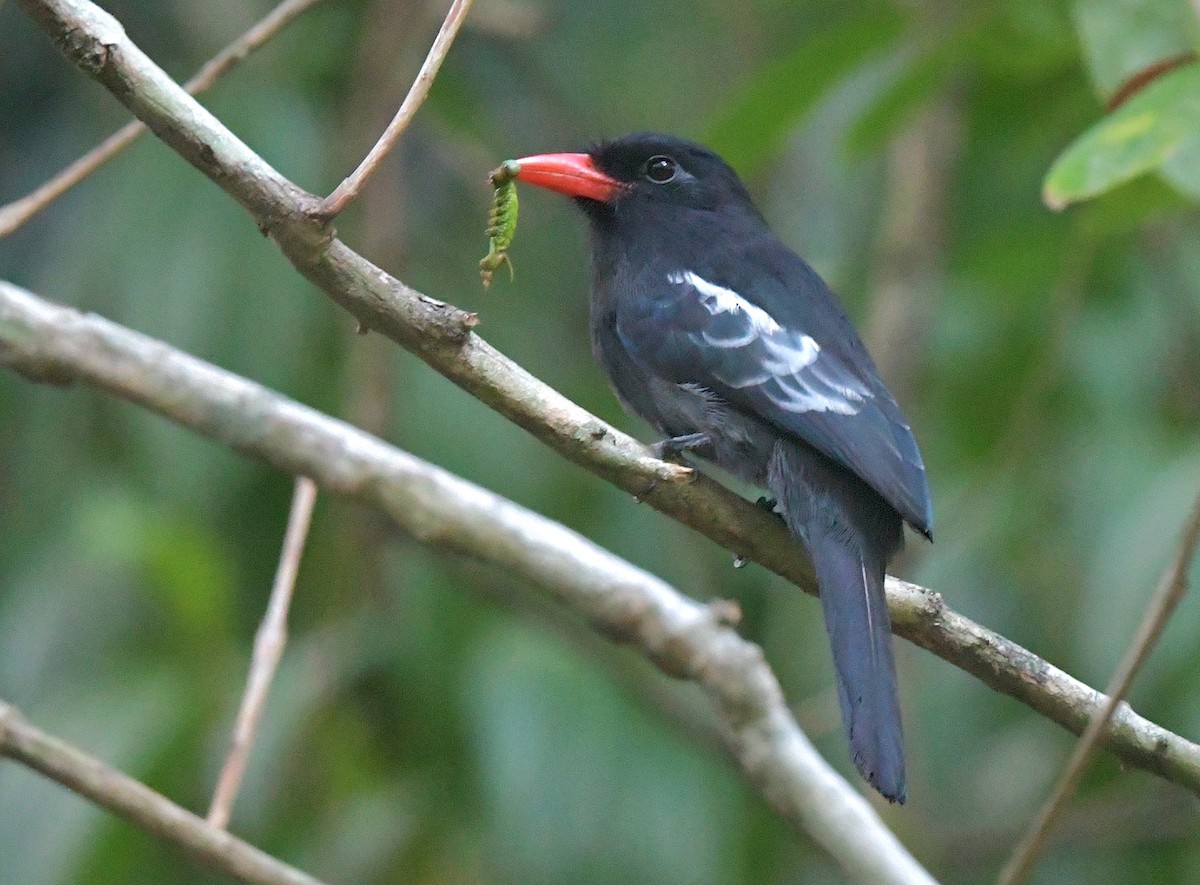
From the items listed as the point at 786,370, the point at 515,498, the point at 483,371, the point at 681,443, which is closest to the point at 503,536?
the point at 483,371

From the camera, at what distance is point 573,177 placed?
3998mm

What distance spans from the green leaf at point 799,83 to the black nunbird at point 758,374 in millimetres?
159

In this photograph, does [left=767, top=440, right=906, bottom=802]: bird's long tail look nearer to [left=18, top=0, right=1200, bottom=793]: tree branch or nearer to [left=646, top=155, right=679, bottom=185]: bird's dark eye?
[left=18, top=0, right=1200, bottom=793]: tree branch

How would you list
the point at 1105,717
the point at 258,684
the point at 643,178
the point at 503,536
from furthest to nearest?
the point at 643,178
the point at 258,684
the point at 503,536
the point at 1105,717

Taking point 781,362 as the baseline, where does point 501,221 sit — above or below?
above

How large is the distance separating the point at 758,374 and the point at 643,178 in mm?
981

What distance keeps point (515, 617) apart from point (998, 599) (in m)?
1.43

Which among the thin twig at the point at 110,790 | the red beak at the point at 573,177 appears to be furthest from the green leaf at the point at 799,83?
the thin twig at the point at 110,790

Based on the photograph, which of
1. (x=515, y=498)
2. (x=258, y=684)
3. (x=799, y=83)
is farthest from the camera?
(x=515, y=498)

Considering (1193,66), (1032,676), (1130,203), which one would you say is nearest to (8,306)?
(1032,676)

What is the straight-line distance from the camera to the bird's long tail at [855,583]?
2594 millimetres

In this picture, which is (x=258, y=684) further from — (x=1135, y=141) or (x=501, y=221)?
(x=1135, y=141)

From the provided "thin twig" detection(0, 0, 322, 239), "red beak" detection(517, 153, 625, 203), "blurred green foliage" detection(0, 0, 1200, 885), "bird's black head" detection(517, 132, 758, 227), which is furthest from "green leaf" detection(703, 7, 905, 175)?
"thin twig" detection(0, 0, 322, 239)

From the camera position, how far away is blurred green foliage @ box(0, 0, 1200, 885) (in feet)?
13.5
